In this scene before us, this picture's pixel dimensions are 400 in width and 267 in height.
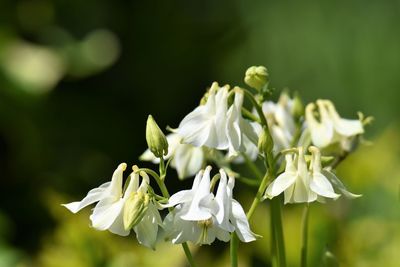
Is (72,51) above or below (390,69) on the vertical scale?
above

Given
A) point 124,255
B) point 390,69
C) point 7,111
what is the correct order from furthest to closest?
1. point 390,69
2. point 7,111
3. point 124,255

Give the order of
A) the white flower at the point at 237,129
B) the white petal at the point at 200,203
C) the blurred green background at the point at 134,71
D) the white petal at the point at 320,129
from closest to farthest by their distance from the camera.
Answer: the white petal at the point at 200,203
the white flower at the point at 237,129
the white petal at the point at 320,129
the blurred green background at the point at 134,71

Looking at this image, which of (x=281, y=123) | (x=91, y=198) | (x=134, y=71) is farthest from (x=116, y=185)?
(x=134, y=71)

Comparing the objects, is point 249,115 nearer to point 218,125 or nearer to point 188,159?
point 218,125

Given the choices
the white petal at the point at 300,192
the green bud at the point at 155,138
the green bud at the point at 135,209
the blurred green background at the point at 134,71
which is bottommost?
the blurred green background at the point at 134,71

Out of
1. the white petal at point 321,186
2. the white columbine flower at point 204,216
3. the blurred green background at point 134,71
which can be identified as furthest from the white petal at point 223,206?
the blurred green background at point 134,71

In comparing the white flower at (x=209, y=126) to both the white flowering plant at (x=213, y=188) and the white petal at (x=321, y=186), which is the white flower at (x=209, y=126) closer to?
the white flowering plant at (x=213, y=188)

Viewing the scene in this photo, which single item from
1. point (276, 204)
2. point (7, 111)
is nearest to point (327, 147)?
point (276, 204)

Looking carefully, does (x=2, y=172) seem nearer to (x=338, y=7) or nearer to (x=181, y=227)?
(x=338, y=7)
